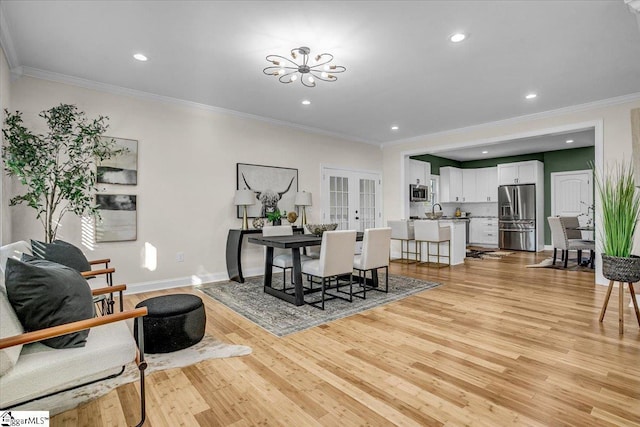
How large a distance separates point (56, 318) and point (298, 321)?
6.74 ft

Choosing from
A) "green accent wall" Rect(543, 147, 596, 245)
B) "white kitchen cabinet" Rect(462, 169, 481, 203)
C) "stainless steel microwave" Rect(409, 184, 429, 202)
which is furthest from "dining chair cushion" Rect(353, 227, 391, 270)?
"green accent wall" Rect(543, 147, 596, 245)

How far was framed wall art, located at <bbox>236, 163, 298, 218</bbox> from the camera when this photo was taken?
210 inches

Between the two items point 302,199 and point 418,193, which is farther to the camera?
point 418,193

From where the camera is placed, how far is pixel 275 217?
5250 mm

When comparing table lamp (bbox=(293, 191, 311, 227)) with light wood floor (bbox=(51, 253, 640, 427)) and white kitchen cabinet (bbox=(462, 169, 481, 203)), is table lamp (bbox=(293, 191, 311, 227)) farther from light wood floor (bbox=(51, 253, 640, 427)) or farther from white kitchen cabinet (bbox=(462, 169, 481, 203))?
white kitchen cabinet (bbox=(462, 169, 481, 203))

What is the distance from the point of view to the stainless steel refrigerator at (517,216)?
328 inches

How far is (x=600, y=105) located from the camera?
15.5 ft

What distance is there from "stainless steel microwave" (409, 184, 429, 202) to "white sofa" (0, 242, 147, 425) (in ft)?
24.3

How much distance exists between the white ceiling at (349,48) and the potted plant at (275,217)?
171 cm

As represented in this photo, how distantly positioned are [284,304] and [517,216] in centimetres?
750

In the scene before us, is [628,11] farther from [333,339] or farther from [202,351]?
[202,351]

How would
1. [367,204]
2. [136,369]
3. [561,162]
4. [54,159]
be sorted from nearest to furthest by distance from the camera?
[136,369] < [54,159] < [367,204] < [561,162]

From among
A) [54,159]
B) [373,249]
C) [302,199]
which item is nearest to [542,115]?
[373,249]

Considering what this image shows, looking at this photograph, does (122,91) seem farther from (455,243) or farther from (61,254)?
(455,243)
